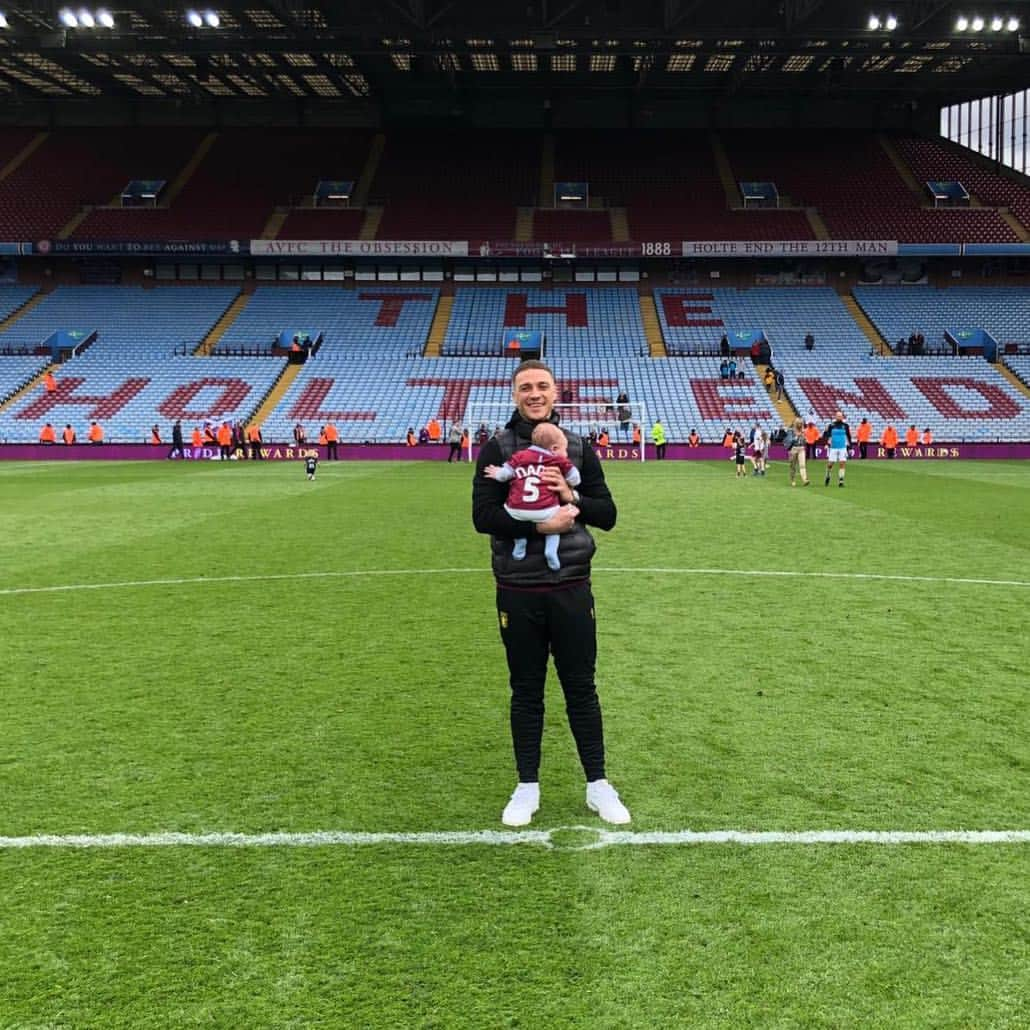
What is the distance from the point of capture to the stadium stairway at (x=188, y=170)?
5852cm

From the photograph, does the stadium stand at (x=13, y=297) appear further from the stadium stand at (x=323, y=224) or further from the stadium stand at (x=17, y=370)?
the stadium stand at (x=323, y=224)

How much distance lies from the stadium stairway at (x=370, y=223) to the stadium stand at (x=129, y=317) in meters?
8.02

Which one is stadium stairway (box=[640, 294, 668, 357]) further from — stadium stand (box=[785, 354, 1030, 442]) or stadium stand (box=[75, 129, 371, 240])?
stadium stand (box=[75, 129, 371, 240])

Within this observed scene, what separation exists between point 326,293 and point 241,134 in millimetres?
14671

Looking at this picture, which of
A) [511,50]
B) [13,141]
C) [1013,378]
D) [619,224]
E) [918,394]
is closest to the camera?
[511,50]

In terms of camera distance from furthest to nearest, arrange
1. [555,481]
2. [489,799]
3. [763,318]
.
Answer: [763,318] < [489,799] < [555,481]

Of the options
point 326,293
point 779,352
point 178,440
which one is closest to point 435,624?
point 178,440

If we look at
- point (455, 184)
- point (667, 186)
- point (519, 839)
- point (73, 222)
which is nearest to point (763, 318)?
point (667, 186)

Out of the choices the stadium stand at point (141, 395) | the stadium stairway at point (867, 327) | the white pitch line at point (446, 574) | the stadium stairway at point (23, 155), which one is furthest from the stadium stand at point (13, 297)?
the white pitch line at point (446, 574)

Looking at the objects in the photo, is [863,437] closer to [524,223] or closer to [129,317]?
[524,223]

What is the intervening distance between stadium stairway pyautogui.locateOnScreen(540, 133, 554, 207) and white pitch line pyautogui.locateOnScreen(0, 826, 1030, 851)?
57.1 metres

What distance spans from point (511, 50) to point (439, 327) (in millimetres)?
14381

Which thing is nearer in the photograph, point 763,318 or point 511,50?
point 511,50

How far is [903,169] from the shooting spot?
198 ft
